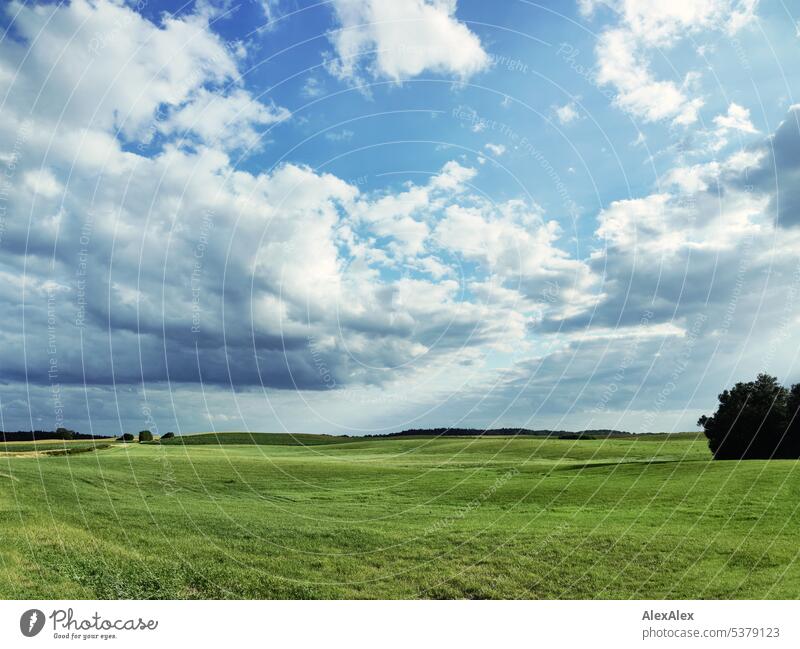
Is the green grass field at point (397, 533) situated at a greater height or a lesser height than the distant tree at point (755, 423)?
lesser

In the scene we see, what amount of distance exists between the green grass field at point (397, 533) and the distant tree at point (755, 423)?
20123 millimetres

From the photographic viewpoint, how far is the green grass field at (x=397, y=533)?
2059 cm

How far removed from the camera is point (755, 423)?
64.6 meters

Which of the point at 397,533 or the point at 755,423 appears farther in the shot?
the point at 755,423

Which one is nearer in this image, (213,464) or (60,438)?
(213,464)

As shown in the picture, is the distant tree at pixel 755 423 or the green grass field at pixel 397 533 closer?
the green grass field at pixel 397 533

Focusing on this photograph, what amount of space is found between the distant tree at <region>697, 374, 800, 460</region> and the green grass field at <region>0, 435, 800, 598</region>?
2012 cm

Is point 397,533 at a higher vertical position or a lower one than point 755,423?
lower

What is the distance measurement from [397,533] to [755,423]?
55.1m

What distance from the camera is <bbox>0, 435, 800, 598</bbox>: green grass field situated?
20.6 m
